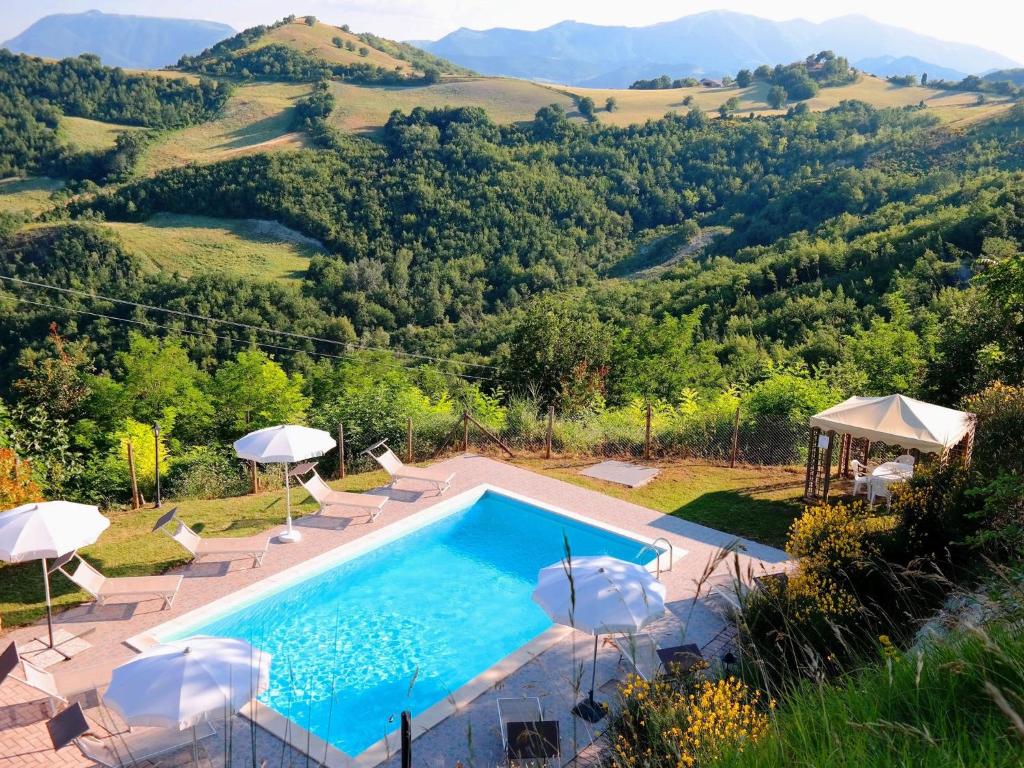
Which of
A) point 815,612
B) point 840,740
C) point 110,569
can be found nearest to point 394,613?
point 110,569

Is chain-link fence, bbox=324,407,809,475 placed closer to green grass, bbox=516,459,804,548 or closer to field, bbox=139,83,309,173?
green grass, bbox=516,459,804,548

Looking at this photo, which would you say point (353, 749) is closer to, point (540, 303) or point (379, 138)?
point (540, 303)

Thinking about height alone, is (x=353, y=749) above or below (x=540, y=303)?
below

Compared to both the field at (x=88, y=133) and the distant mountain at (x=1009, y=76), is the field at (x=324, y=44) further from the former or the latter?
the distant mountain at (x=1009, y=76)

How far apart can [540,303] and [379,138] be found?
57.6 m

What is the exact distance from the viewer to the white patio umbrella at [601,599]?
597cm

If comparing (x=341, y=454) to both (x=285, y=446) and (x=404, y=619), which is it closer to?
(x=285, y=446)

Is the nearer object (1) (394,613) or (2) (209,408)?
(1) (394,613)

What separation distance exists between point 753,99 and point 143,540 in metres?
92.2

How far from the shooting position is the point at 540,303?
19203mm

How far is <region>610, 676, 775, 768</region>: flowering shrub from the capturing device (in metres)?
2.70

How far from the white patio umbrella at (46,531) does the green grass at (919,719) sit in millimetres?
6815

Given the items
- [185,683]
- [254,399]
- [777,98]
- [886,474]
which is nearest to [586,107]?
[777,98]

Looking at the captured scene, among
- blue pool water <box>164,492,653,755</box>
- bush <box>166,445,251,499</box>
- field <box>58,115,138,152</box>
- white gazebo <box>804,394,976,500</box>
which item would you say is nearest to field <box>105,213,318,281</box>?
field <box>58,115,138,152</box>
